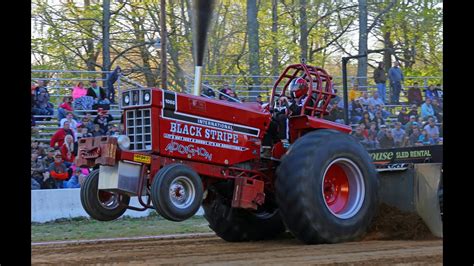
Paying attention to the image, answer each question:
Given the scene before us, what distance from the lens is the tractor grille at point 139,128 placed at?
7.12 metres

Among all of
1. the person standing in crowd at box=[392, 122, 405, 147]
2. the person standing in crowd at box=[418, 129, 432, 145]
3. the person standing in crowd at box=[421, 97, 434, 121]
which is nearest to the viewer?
the person standing in crowd at box=[418, 129, 432, 145]

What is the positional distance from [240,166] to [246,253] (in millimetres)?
1181

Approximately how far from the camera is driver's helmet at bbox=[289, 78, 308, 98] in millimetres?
8188

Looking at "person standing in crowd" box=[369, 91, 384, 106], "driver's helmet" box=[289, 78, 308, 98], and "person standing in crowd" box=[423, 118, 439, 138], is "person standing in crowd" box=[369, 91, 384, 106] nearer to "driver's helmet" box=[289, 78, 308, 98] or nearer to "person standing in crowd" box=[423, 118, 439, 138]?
"person standing in crowd" box=[423, 118, 439, 138]

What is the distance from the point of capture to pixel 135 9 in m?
27.2

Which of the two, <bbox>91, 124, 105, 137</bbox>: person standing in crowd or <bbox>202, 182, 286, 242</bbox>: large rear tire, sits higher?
<bbox>91, 124, 105, 137</bbox>: person standing in crowd

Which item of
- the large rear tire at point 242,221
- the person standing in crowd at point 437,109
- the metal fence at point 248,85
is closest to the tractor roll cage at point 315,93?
the large rear tire at point 242,221

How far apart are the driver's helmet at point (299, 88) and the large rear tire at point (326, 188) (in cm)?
59

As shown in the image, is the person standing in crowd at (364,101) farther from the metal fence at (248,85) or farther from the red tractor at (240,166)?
the red tractor at (240,166)

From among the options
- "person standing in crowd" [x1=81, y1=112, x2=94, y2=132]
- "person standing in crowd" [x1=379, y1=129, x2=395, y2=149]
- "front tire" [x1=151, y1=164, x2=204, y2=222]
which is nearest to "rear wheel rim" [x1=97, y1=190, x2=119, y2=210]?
"front tire" [x1=151, y1=164, x2=204, y2=222]

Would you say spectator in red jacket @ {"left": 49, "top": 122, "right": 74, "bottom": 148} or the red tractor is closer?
the red tractor

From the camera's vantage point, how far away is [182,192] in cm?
681

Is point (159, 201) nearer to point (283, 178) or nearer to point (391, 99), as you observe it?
point (283, 178)
